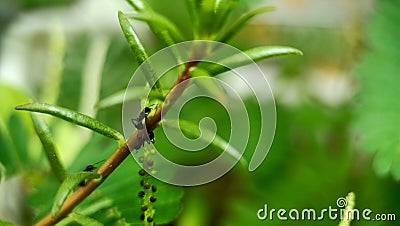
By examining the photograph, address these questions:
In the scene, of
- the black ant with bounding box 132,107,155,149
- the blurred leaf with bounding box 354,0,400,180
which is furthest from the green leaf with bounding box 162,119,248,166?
the blurred leaf with bounding box 354,0,400,180

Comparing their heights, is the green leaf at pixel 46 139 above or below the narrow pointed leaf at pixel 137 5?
below

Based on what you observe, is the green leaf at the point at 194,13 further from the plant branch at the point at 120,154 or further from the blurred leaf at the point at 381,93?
the blurred leaf at the point at 381,93

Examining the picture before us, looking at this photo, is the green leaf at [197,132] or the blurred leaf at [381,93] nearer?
the green leaf at [197,132]

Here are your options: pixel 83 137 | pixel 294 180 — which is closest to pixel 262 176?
pixel 294 180

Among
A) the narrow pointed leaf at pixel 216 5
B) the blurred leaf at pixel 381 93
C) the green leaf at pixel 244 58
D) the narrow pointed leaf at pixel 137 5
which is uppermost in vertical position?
the blurred leaf at pixel 381 93

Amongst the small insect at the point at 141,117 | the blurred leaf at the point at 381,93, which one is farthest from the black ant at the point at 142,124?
Result: the blurred leaf at the point at 381,93
